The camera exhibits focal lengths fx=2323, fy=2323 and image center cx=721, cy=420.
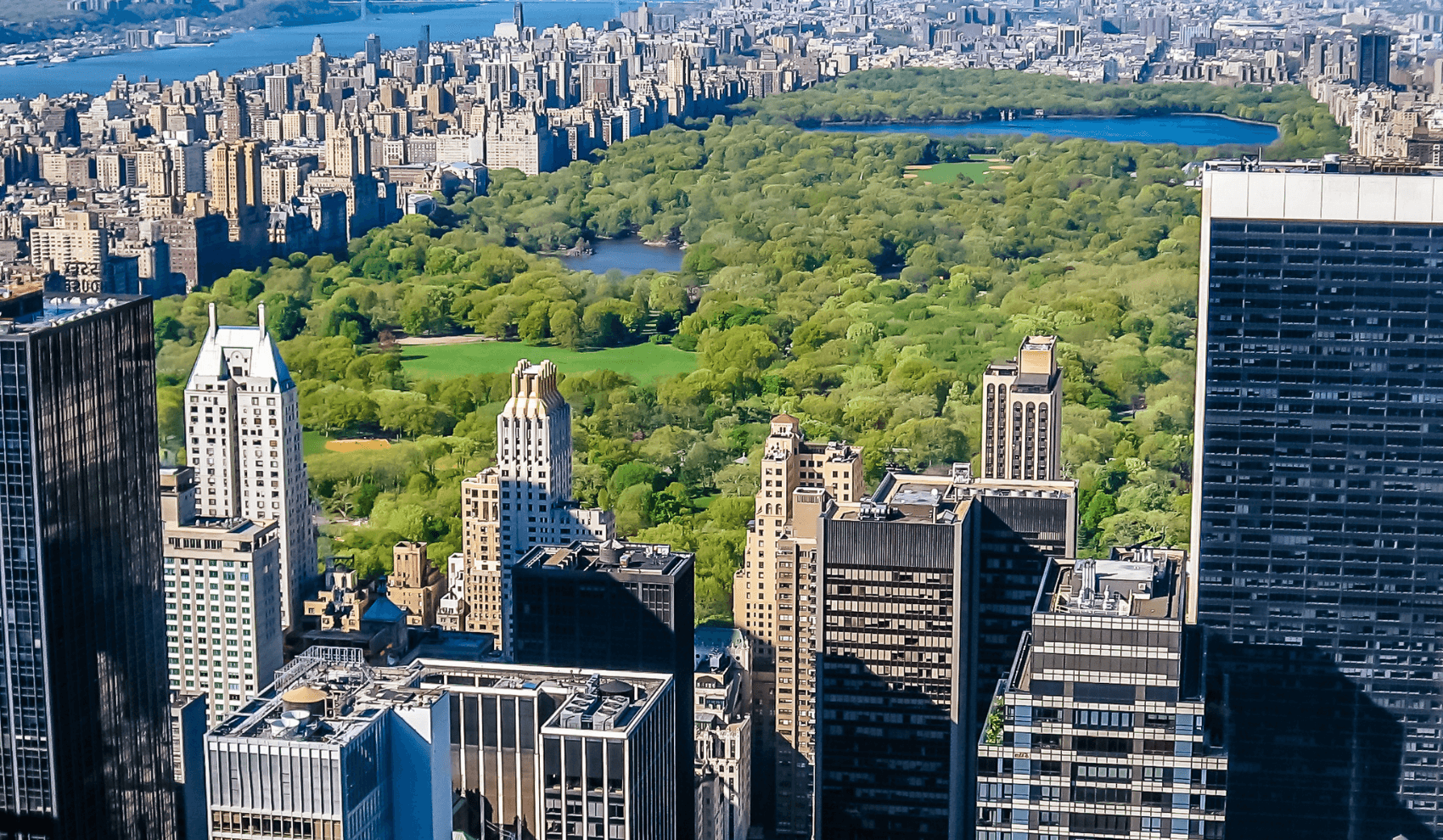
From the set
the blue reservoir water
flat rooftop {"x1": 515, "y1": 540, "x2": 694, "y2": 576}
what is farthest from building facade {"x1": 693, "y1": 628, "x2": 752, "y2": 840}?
the blue reservoir water

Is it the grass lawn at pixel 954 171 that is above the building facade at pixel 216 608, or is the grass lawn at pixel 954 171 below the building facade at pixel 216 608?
above

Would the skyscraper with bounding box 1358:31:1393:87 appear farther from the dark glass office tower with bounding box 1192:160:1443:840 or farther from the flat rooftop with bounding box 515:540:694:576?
the flat rooftop with bounding box 515:540:694:576

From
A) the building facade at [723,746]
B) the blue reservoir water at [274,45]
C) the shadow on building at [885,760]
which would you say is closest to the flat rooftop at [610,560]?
the building facade at [723,746]

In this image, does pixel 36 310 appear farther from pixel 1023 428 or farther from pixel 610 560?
pixel 1023 428

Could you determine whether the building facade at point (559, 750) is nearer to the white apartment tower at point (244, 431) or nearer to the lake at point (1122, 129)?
the white apartment tower at point (244, 431)

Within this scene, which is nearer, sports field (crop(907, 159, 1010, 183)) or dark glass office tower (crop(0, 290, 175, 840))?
dark glass office tower (crop(0, 290, 175, 840))

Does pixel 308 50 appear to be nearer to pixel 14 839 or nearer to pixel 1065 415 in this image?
pixel 1065 415
